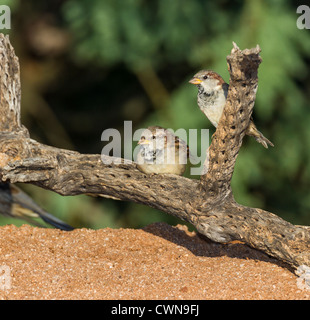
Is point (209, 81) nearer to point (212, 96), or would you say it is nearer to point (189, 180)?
point (212, 96)

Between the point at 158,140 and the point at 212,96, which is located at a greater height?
the point at 212,96

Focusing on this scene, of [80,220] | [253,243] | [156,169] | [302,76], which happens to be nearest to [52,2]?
[80,220]

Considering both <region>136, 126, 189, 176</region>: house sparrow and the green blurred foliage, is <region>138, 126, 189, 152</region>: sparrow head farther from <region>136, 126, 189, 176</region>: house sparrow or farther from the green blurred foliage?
the green blurred foliage

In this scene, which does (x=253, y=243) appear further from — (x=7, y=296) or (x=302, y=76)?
(x=302, y=76)

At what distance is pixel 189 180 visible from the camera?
319cm

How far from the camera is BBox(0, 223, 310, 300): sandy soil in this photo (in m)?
2.71

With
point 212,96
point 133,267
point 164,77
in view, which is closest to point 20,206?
point 133,267

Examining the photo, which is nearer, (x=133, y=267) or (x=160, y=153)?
(x=133, y=267)

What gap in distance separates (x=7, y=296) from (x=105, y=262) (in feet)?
1.84

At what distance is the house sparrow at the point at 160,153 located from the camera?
3285 mm

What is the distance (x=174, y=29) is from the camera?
19.0 ft

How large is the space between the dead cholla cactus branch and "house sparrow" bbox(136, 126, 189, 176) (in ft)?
0.19

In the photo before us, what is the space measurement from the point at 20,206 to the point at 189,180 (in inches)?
54.1

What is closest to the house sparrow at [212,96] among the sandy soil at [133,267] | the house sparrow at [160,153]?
the house sparrow at [160,153]
